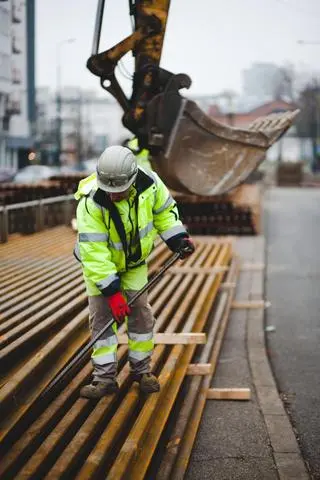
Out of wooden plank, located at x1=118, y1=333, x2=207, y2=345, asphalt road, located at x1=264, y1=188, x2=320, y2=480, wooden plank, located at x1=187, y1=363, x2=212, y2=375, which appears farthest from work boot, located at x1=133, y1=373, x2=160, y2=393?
asphalt road, located at x1=264, y1=188, x2=320, y2=480

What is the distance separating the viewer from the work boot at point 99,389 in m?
4.08

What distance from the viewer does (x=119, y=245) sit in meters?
4.14

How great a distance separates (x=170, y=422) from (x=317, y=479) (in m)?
1.05

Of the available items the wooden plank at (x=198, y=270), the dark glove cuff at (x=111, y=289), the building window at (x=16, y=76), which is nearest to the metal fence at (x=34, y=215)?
the wooden plank at (x=198, y=270)

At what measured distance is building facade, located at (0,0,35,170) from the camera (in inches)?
1641

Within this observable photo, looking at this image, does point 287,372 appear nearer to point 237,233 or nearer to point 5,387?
point 5,387

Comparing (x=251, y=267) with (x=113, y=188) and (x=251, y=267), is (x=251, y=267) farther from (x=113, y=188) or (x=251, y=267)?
(x=113, y=188)

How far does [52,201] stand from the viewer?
1240 cm

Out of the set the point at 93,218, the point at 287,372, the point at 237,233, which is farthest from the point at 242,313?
the point at 237,233

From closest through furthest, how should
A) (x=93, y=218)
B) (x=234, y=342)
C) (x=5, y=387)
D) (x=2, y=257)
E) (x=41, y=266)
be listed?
(x=5, y=387) < (x=93, y=218) < (x=234, y=342) < (x=41, y=266) < (x=2, y=257)

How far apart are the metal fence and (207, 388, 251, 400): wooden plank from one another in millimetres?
5718

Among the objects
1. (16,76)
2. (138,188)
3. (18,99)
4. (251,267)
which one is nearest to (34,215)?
(251,267)

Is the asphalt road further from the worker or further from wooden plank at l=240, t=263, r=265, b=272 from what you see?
the worker

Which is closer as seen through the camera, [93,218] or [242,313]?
[93,218]
